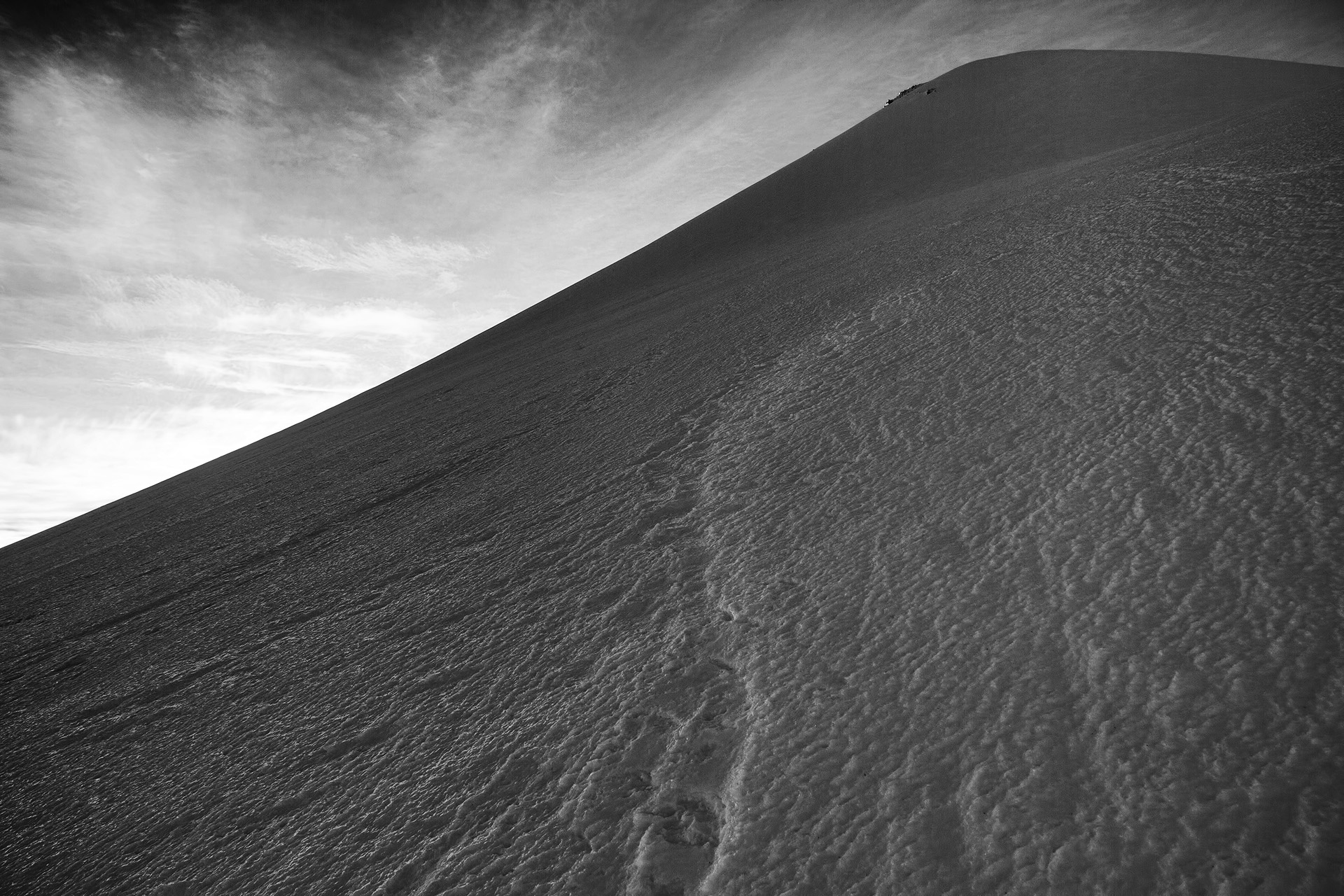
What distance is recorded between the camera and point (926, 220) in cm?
237

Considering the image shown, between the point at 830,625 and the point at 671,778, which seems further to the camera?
the point at 830,625

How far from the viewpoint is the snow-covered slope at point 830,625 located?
49 centimetres

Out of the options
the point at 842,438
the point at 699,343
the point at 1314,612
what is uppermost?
the point at 699,343

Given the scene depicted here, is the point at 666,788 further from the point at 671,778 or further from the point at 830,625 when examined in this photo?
the point at 830,625

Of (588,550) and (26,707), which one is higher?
(26,707)

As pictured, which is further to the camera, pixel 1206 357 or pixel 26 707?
pixel 26 707

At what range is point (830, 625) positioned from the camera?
707 millimetres

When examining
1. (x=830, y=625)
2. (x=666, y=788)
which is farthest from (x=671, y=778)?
(x=830, y=625)

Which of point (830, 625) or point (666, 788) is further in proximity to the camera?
point (830, 625)

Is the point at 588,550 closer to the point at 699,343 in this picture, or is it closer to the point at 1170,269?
the point at 699,343

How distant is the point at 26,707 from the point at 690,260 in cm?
330

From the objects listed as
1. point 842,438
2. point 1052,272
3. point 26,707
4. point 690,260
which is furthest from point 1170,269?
point 690,260

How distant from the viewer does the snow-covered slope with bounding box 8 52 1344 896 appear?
49 cm

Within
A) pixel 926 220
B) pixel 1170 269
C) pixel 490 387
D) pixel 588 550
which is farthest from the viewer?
pixel 490 387
